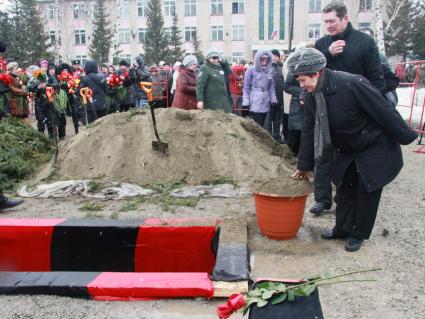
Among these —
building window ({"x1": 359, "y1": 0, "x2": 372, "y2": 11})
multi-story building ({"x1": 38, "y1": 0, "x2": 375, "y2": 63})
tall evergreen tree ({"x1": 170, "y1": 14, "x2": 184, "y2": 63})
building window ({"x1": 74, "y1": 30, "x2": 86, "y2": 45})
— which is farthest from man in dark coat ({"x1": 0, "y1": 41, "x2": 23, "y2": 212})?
building window ({"x1": 74, "y1": 30, "x2": 86, "y2": 45})

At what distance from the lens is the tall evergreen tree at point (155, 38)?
4119cm

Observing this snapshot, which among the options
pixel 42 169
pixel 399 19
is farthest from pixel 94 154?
pixel 399 19

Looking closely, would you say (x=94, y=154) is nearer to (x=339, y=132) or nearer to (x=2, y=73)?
(x=2, y=73)

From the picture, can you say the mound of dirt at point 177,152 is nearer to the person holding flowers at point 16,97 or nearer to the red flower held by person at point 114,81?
the person holding flowers at point 16,97

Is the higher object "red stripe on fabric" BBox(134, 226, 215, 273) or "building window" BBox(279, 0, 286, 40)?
"building window" BBox(279, 0, 286, 40)

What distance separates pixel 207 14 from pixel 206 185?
38.7m

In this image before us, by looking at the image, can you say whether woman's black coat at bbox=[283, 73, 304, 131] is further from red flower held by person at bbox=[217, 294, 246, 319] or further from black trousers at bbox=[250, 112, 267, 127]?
red flower held by person at bbox=[217, 294, 246, 319]

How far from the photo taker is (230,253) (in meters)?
3.79

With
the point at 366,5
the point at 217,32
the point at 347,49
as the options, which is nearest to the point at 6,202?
the point at 347,49

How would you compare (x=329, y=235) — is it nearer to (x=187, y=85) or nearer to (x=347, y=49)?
Answer: (x=347, y=49)

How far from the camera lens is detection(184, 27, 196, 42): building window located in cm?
4331

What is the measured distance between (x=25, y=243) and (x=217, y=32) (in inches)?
1595

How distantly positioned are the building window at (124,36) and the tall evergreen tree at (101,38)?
2149mm

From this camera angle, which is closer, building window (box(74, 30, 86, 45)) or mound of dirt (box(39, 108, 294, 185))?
mound of dirt (box(39, 108, 294, 185))
